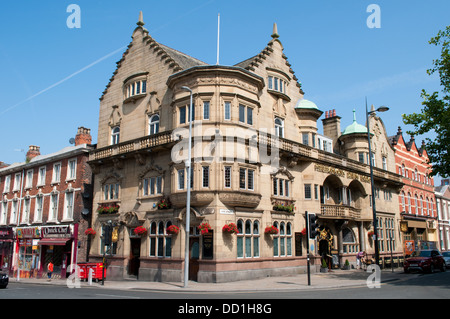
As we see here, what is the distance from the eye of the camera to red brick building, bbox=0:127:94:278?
105ft

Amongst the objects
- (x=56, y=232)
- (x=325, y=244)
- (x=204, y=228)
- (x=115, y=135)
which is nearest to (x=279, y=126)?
(x=325, y=244)

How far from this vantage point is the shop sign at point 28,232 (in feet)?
115

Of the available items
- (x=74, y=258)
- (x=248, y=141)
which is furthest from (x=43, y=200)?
(x=248, y=141)

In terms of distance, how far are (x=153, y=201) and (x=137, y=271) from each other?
5415mm

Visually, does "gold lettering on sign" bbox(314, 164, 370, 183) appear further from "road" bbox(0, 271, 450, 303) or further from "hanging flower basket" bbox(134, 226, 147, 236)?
"hanging flower basket" bbox(134, 226, 147, 236)

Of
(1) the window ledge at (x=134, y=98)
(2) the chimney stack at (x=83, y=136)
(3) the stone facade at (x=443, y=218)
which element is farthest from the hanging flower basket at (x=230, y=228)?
(3) the stone facade at (x=443, y=218)

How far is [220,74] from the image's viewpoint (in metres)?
24.8

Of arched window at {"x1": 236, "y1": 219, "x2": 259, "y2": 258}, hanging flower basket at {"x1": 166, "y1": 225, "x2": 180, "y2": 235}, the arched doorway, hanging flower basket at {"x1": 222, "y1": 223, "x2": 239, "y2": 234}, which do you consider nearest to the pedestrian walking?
the arched doorway

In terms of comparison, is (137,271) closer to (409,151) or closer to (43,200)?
(43,200)

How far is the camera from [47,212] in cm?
3494

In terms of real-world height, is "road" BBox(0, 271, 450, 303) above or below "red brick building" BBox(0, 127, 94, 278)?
below

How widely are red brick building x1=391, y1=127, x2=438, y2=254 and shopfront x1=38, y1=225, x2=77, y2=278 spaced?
34.0 metres

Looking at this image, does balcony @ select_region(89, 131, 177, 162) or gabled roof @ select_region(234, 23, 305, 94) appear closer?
balcony @ select_region(89, 131, 177, 162)

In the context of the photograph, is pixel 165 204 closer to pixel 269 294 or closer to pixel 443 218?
pixel 269 294
